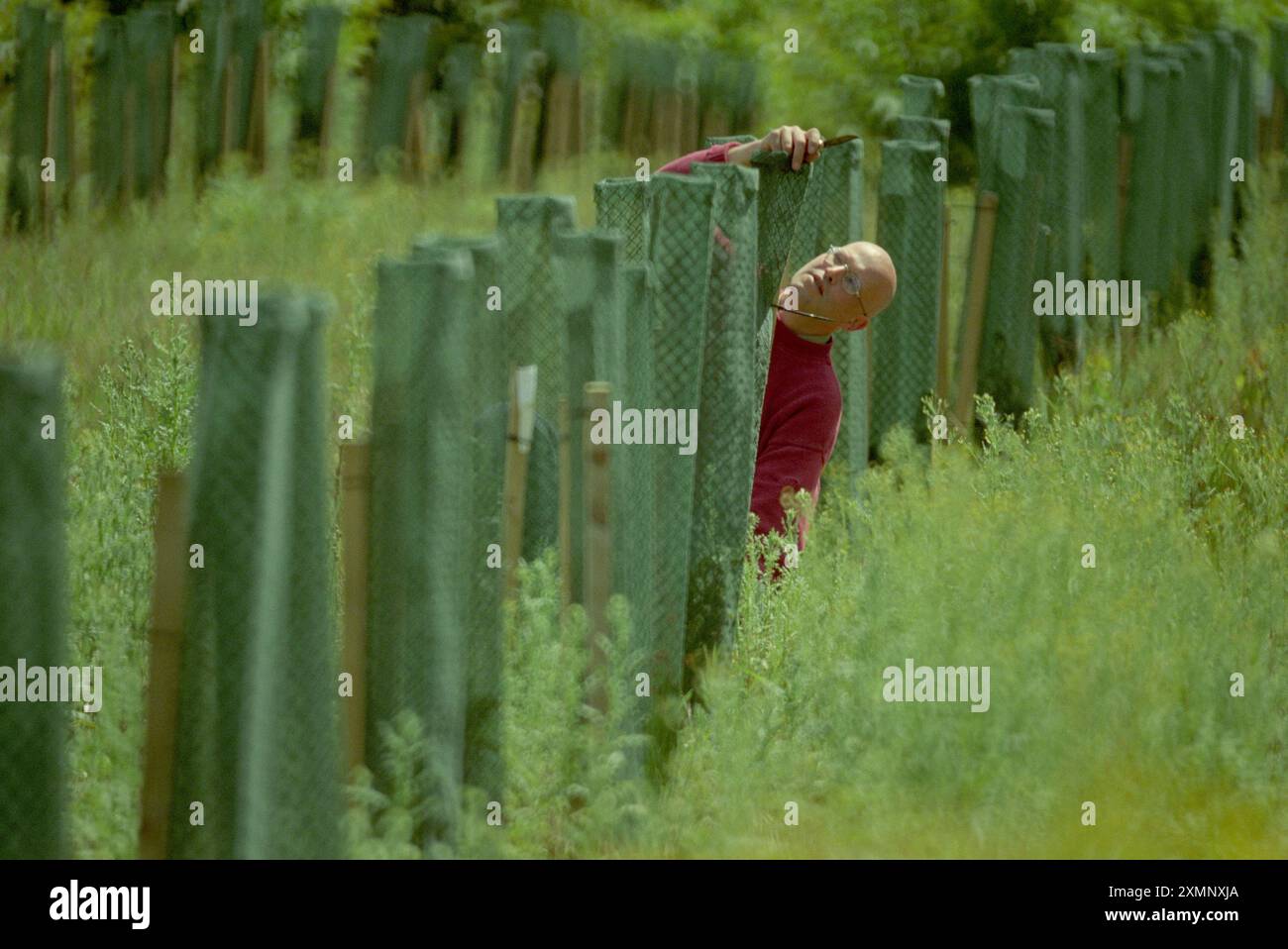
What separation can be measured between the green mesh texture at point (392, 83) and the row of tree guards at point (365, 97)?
10 mm

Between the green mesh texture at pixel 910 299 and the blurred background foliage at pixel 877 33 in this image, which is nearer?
the green mesh texture at pixel 910 299

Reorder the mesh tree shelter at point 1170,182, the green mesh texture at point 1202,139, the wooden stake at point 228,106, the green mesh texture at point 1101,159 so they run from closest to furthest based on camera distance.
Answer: the green mesh texture at point 1101,159
the mesh tree shelter at point 1170,182
the green mesh texture at point 1202,139
the wooden stake at point 228,106

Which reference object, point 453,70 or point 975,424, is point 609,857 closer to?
point 975,424

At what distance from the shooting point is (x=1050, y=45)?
28.4ft

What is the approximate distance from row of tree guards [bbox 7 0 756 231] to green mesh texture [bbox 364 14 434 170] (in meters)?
0.01

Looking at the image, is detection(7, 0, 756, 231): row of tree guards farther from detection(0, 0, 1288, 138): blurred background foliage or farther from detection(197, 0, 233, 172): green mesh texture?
detection(0, 0, 1288, 138): blurred background foliage

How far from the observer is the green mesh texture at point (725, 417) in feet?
16.0

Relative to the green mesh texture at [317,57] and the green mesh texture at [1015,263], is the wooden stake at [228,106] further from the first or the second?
the green mesh texture at [1015,263]

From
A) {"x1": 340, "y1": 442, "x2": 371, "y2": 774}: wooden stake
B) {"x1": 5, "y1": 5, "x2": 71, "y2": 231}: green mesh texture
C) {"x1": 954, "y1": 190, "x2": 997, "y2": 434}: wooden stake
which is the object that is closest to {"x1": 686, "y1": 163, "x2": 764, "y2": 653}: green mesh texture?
{"x1": 340, "y1": 442, "x2": 371, "y2": 774}: wooden stake

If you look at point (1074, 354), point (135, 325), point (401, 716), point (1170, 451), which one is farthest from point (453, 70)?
point (401, 716)

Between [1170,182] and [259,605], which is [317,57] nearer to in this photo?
[1170,182]

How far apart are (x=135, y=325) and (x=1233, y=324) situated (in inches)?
209

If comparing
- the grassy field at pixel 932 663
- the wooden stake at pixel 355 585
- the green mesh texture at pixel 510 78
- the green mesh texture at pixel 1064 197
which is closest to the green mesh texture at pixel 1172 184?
the green mesh texture at pixel 1064 197

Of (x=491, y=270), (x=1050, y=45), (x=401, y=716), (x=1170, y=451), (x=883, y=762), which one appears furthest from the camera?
(x=1050, y=45)
